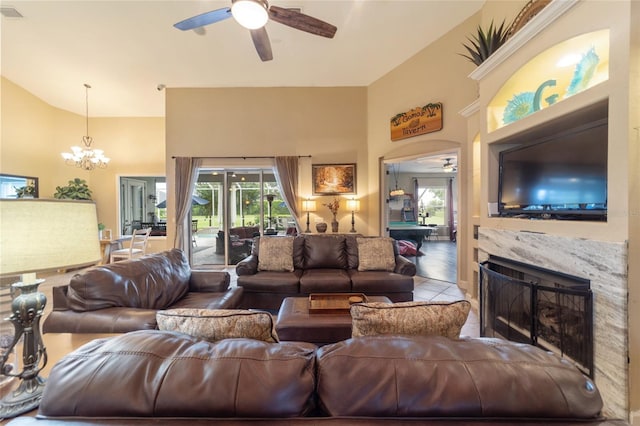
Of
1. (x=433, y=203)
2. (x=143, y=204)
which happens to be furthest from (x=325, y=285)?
(x=433, y=203)

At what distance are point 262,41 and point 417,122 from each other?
294cm

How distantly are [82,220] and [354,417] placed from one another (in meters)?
1.22

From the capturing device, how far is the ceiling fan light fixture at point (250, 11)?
2068 mm

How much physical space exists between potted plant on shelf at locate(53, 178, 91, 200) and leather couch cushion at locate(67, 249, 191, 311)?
4.92 m

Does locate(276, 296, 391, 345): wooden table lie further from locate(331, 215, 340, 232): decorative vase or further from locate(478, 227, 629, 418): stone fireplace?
locate(331, 215, 340, 232): decorative vase

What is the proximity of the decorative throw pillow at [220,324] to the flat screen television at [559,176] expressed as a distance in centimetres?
219

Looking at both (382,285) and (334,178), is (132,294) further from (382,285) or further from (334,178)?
(334,178)

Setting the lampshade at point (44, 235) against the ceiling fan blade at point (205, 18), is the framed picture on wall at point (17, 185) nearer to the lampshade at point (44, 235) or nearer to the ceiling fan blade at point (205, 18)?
the ceiling fan blade at point (205, 18)

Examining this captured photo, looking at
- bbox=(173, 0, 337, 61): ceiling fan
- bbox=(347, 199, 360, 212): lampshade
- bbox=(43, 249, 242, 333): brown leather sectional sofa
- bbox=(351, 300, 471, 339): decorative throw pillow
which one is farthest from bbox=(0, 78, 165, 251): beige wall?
bbox=(351, 300, 471, 339): decorative throw pillow

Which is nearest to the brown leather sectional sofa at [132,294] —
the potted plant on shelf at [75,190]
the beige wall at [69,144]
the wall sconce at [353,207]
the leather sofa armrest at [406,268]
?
the leather sofa armrest at [406,268]

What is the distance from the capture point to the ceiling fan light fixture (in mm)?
2068

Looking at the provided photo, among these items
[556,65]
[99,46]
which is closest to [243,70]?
[99,46]

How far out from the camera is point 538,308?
2.03m

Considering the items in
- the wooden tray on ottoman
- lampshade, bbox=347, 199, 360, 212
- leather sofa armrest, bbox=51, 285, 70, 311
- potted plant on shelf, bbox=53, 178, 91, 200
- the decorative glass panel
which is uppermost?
the decorative glass panel
